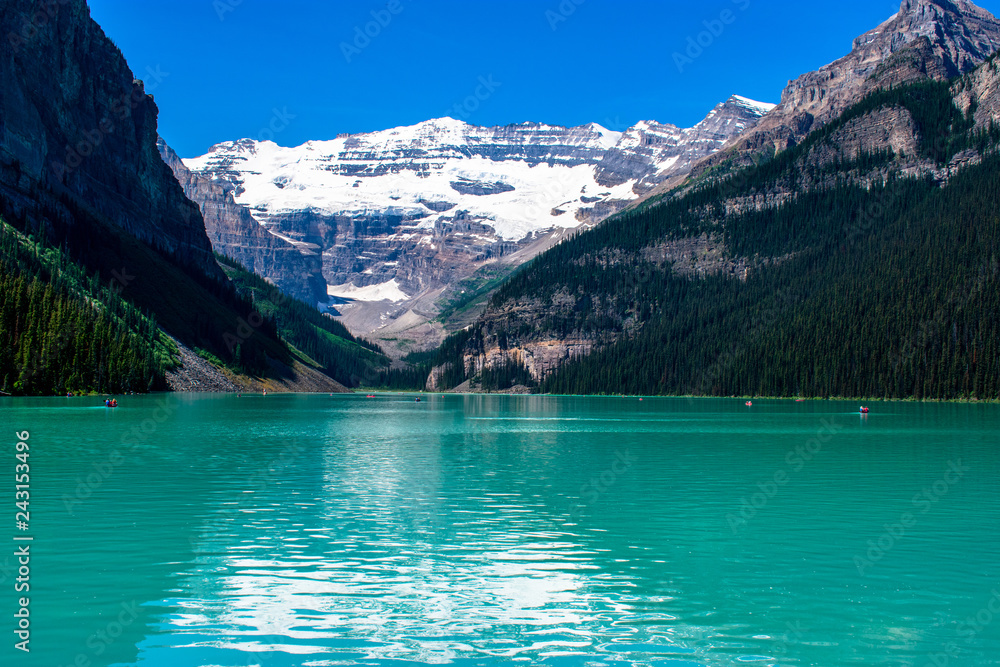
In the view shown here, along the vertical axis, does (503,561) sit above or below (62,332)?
below

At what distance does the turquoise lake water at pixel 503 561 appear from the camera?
17.9m

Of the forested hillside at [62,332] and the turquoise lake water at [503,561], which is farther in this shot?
the forested hillside at [62,332]

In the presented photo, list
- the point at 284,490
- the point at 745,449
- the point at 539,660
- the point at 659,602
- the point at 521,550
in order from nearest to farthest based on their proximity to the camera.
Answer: the point at 539,660 → the point at 659,602 → the point at 521,550 → the point at 284,490 → the point at 745,449

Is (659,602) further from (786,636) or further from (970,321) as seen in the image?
(970,321)

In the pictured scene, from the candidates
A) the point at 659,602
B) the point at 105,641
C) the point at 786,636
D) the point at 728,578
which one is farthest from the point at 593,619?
the point at 105,641

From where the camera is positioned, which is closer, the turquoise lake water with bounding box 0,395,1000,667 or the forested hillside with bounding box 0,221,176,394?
the turquoise lake water with bounding box 0,395,1000,667

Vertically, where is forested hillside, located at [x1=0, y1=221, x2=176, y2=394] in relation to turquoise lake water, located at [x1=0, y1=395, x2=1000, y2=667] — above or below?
above

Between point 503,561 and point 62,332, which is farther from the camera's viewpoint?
point 62,332

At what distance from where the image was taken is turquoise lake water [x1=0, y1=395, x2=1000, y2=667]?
1788 centimetres

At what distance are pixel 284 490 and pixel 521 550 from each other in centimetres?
1860

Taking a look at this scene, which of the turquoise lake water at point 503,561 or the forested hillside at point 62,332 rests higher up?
the forested hillside at point 62,332

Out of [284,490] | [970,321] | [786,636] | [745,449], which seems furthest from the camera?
[970,321]

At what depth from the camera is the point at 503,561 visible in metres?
25.9

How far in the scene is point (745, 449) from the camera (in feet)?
216
